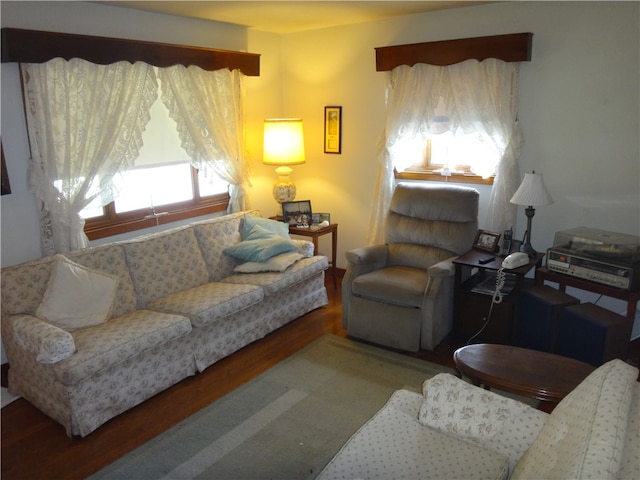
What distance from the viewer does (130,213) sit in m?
3.87

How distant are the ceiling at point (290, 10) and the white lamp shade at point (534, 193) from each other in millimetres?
1428

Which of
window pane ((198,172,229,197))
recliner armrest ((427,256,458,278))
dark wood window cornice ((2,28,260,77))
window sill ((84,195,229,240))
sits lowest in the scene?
recliner armrest ((427,256,458,278))

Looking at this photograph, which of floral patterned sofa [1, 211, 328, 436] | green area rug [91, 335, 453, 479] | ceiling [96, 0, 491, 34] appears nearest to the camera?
green area rug [91, 335, 453, 479]

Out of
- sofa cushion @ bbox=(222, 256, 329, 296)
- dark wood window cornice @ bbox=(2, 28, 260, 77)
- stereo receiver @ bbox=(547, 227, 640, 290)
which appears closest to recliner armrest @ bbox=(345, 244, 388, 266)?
sofa cushion @ bbox=(222, 256, 329, 296)

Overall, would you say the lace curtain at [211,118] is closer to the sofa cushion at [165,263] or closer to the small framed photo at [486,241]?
the sofa cushion at [165,263]

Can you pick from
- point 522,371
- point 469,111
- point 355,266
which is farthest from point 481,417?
point 469,111

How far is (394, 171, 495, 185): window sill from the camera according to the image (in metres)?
4.18

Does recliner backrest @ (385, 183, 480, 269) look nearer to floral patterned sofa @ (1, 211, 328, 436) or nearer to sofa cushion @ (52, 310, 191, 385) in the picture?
floral patterned sofa @ (1, 211, 328, 436)

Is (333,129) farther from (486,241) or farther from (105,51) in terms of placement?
(105,51)

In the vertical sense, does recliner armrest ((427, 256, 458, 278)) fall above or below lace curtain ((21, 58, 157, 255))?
below

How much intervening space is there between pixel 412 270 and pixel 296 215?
1.34 meters

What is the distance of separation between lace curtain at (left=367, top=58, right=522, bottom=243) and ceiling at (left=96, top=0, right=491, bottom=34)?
0.49 metres

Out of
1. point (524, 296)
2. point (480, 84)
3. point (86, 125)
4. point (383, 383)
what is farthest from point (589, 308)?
point (86, 125)

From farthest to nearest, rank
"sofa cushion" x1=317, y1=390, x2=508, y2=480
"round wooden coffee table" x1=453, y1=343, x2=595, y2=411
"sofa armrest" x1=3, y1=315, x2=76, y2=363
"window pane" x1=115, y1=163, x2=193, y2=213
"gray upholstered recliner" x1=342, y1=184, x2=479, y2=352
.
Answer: "window pane" x1=115, y1=163, x2=193, y2=213
"gray upholstered recliner" x1=342, y1=184, x2=479, y2=352
"sofa armrest" x1=3, y1=315, x2=76, y2=363
"round wooden coffee table" x1=453, y1=343, x2=595, y2=411
"sofa cushion" x1=317, y1=390, x2=508, y2=480
